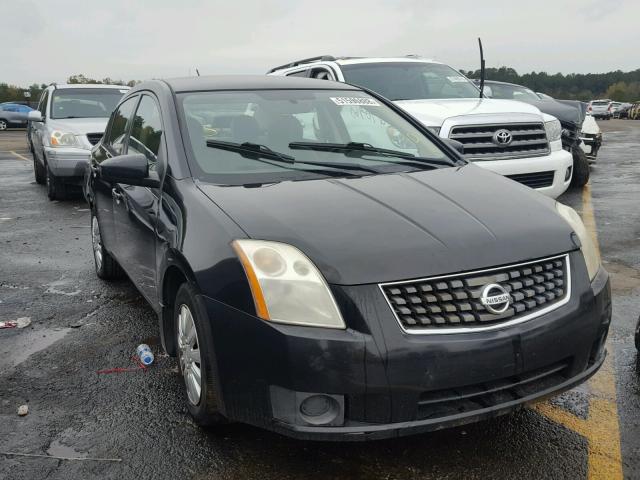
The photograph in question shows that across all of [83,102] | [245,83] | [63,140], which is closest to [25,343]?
[245,83]

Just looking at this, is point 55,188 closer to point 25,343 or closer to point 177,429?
point 25,343

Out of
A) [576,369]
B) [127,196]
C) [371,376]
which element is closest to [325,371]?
[371,376]

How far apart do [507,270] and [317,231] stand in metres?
0.76

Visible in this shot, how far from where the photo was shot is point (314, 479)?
261 centimetres

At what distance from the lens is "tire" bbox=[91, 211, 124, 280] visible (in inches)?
214

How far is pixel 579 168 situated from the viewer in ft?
32.8

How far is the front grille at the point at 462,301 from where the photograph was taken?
2348mm

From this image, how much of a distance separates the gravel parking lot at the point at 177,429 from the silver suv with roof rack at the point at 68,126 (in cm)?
510

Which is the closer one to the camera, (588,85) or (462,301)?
(462,301)

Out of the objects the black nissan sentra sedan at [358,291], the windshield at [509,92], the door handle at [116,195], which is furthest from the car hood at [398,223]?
the windshield at [509,92]

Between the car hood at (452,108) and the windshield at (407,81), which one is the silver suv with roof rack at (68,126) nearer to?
the windshield at (407,81)

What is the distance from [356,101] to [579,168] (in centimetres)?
691

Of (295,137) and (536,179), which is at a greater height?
(295,137)

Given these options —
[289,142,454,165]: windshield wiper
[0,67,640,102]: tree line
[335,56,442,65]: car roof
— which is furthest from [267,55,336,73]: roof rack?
[0,67,640,102]: tree line
